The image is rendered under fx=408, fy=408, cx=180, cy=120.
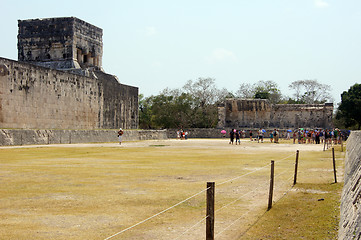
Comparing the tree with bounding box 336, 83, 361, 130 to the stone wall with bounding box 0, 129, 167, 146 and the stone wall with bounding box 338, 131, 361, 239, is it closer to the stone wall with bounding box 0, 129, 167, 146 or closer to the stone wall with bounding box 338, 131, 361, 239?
the stone wall with bounding box 0, 129, 167, 146

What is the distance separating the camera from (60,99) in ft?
88.8

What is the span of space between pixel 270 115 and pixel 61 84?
86.3ft

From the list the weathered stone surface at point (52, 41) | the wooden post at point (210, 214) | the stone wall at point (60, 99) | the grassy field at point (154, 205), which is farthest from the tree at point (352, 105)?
the wooden post at point (210, 214)

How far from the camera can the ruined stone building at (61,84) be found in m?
23.4

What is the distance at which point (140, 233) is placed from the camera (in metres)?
4.93

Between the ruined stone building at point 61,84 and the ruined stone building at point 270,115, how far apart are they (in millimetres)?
13327

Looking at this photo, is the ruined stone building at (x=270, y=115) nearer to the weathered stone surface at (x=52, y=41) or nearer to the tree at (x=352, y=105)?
the tree at (x=352, y=105)

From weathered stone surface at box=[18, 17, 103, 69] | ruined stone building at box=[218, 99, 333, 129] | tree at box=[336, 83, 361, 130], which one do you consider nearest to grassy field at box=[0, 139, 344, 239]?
weathered stone surface at box=[18, 17, 103, 69]

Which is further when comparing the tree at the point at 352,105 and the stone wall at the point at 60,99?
the tree at the point at 352,105

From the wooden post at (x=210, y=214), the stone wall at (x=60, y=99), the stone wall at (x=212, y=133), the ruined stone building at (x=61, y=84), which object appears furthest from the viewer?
the stone wall at (x=212, y=133)

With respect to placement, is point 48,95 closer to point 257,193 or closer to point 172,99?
point 257,193

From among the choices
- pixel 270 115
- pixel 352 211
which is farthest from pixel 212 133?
pixel 352 211

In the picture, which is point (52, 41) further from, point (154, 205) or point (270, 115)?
point (154, 205)

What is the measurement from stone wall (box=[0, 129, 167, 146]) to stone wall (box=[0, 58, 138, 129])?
1.79 meters
